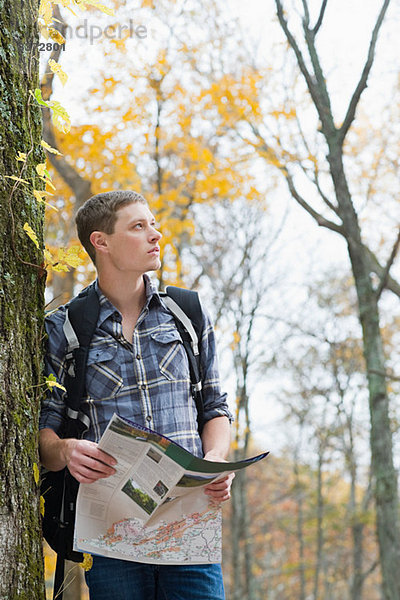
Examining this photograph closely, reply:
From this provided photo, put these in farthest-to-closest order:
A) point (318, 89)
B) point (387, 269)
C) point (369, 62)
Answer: point (318, 89), point (387, 269), point (369, 62)

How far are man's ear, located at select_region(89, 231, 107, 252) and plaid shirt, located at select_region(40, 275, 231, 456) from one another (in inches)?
8.6

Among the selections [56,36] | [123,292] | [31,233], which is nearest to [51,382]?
[31,233]

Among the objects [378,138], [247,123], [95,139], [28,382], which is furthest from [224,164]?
[28,382]

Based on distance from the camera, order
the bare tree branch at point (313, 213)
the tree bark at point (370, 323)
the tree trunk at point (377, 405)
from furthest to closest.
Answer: the bare tree branch at point (313, 213) < the tree trunk at point (377, 405) < the tree bark at point (370, 323)

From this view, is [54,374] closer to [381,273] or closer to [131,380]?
[131,380]

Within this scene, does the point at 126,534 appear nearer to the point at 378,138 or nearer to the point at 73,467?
the point at 73,467

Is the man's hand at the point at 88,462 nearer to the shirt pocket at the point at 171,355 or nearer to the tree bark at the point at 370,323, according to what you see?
the shirt pocket at the point at 171,355

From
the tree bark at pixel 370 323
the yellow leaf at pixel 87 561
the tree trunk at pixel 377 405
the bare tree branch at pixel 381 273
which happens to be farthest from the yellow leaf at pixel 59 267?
the bare tree branch at pixel 381 273

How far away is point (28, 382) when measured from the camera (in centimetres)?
182

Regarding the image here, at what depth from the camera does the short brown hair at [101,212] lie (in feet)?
7.59

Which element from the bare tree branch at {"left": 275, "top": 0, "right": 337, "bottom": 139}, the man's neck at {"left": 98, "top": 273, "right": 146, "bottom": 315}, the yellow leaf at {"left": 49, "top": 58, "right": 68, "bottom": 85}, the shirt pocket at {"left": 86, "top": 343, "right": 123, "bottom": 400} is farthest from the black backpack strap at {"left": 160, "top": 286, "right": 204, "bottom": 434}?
the bare tree branch at {"left": 275, "top": 0, "right": 337, "bottom": 139}

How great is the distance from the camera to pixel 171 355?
2186 mm

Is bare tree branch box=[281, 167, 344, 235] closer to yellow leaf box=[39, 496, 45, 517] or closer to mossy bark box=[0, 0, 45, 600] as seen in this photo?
mossy bark box=[0, 0, 45, 600]

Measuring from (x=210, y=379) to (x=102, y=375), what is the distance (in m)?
0.41
